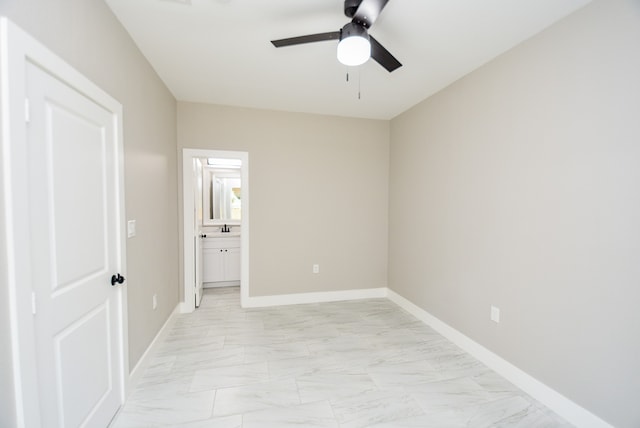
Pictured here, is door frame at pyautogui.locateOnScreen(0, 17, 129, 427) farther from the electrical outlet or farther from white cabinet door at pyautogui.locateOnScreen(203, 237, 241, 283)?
white cabinet door at pyautogui.locateOnScreen(203, 237, 241, 283)

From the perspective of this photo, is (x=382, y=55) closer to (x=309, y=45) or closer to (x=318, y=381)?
(x=309, y=45)

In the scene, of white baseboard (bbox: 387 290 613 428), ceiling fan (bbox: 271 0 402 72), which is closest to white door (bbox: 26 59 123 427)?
ceiling fan (bbox: 271 0 402 72)

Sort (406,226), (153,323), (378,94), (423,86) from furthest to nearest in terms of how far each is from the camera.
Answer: (406,226), (378,94), (423,86), (153,323)

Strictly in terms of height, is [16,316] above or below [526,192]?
below

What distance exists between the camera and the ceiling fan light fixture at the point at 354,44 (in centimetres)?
147

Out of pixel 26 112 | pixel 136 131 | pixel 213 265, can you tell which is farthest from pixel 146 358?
pixel 213 265

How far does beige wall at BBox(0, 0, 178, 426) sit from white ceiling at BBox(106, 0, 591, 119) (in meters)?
0.21

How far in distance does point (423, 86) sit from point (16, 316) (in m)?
3.36

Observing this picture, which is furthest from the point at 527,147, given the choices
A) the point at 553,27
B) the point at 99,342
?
the point at 99,342

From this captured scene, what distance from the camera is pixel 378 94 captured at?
3.01 metres

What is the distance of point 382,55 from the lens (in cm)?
171

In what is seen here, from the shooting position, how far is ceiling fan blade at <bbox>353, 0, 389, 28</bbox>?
1367 millimetres

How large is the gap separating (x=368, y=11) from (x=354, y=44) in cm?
17

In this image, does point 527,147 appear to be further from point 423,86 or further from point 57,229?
point 57,229
